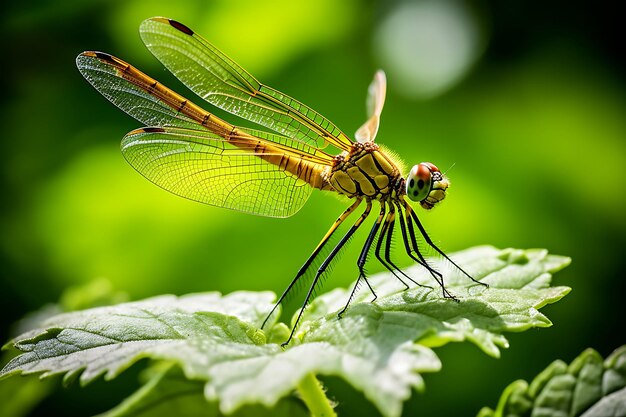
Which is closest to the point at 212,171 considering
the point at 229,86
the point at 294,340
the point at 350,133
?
the point at 229,86

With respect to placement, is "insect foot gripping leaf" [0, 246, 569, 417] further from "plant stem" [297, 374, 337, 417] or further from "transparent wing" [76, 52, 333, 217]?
"transparent wing" [76, 52, 333, 217]

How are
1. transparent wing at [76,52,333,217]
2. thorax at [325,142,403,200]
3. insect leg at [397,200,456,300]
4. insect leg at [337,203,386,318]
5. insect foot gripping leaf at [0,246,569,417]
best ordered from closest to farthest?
insect foot gripping leaf at [0,246,569,417], insect leg at [397,200,456,300], insect leg at [337,203,386,318], thorax at [325,142,403,200], transparent wing at [76,52,333,217]

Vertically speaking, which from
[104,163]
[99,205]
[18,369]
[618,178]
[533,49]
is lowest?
[18,369]

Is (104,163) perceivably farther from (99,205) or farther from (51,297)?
(51,297)

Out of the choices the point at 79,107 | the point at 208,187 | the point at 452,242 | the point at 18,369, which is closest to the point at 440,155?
the point at 452,242

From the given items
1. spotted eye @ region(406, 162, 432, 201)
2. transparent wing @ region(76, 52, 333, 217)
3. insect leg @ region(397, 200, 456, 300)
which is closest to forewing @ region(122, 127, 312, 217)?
transparent wing @ region(76, 52, 333, 217)

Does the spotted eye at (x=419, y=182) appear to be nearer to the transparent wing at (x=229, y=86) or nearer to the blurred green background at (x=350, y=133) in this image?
the transparent wing at (x=229, y=86)

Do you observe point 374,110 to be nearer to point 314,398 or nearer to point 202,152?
point 202,152
